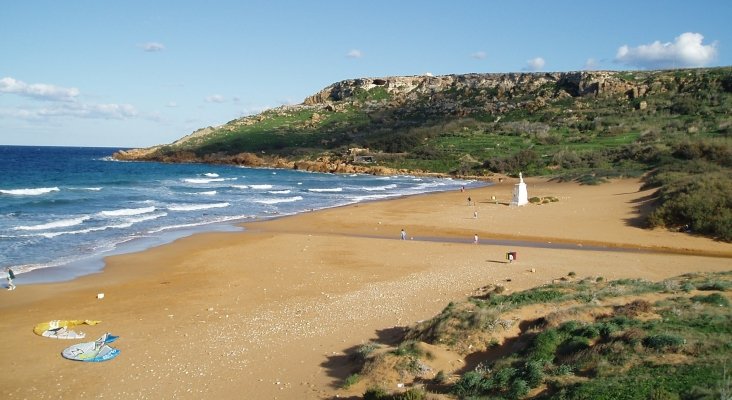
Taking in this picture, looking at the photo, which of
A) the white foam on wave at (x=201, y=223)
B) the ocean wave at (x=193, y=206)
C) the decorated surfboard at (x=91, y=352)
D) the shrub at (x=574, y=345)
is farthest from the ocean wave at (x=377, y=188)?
the shrub at (x=574, y=345)

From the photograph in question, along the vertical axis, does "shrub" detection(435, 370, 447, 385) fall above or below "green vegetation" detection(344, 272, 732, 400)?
below

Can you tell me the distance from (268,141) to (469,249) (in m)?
80.6

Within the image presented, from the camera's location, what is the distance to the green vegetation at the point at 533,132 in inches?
1704

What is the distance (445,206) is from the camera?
39.2 m

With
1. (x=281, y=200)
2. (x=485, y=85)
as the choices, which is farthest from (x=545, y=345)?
(x=485, y=85)

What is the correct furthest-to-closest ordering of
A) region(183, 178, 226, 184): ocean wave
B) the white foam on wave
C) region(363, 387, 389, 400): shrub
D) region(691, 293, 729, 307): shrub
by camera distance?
1. region(183, 178, 226, 184): ocean wave
2. the white foam on wave
3. region(691, 293, 729, 307): shrub
4. region(363, 387, 389, 400): shrub

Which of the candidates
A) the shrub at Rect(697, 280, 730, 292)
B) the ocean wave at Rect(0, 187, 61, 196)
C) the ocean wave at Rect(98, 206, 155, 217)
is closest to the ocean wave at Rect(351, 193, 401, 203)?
the ocean wave at Rect(98, 206, 155, 217)

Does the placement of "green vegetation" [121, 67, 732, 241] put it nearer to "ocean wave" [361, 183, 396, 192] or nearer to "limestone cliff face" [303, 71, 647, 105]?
"limestone cliff face" [303, 71, 647, 105]

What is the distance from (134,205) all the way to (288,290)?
88.0 ft

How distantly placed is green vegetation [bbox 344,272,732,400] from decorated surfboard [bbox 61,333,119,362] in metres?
6.04

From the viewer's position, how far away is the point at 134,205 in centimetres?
4031

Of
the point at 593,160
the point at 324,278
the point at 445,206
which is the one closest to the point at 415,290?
the point at 324,278

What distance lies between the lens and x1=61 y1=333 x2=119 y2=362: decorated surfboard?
1216cm

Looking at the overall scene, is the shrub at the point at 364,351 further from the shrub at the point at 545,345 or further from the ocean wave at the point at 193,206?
the ocean wave at the point at 193,206
